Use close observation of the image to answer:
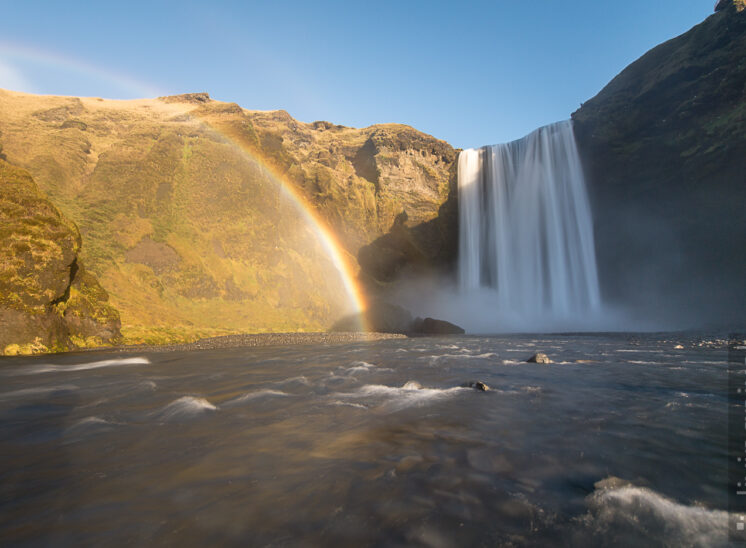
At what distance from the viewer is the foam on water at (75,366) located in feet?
32.8

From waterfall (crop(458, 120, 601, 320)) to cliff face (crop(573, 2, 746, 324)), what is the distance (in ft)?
7.25

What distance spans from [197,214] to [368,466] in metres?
38.3

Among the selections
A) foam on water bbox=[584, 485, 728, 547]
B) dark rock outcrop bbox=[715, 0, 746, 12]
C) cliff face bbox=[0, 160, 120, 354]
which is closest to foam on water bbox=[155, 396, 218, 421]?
foam on water bbox=[584, 485, 728, 547]

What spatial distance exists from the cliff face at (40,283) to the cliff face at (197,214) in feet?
7.84

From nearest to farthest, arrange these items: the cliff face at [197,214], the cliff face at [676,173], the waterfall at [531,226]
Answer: the cliff face at [197,214] → the cliff face at [676,173] → the waterfall at [531,226]

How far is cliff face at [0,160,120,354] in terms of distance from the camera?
14.7 meters

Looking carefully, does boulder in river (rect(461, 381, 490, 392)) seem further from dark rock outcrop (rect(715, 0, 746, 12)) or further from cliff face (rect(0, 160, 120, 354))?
dark rock outcrop (rect(715, 0, 746, 12))

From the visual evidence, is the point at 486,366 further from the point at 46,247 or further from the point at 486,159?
the point at 486,159

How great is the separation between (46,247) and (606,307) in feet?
183

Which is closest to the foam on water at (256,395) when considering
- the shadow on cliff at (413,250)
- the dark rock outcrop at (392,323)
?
the dark rock outcrop at (392,323)

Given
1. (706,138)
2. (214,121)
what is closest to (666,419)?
(706,138)

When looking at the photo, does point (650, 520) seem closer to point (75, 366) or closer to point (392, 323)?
point (75, 366)

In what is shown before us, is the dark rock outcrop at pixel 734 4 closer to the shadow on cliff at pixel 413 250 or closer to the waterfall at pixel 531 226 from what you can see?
the waterfall at pixel 531 226

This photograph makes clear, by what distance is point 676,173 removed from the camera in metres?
36.8
